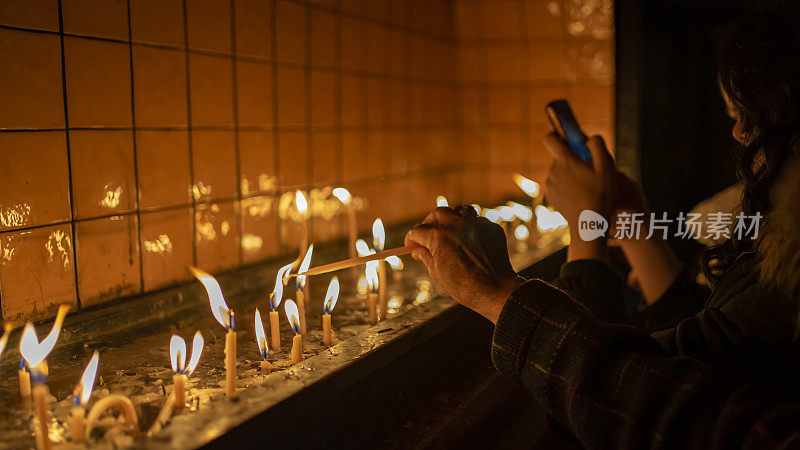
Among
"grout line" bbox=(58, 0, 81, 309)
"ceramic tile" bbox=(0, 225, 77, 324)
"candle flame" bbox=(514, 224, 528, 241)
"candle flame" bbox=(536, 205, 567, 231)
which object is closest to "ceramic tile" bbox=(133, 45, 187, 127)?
"grout line" bbox=(58, 0, 81, 309)

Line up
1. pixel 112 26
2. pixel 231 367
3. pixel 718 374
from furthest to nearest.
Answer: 1. pixel 112 26
2. pixel 231 367
3. pixel 718 374

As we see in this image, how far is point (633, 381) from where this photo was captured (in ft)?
2.69

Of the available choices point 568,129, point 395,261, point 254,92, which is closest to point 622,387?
point 568,129

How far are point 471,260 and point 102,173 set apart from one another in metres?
0.98

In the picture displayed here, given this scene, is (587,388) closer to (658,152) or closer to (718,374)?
(718,374)

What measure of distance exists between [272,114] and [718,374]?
1582 mm

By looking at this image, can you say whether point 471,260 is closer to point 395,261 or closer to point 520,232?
point 395,261

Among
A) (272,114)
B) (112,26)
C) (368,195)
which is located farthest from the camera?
(368,195)

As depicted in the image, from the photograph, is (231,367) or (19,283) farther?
(19,283)

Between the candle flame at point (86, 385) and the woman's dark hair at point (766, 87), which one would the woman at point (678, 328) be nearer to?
the woman's dark hair at point (766, 87)

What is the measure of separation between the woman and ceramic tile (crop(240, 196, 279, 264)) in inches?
37.5

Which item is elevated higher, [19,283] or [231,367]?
[19,283]

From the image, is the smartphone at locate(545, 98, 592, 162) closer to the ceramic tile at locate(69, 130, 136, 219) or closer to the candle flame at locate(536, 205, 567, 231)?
the candle flame at locate(536, 205, 567, 231)

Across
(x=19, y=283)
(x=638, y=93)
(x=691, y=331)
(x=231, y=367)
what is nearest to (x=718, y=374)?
(x=691, y=331)
